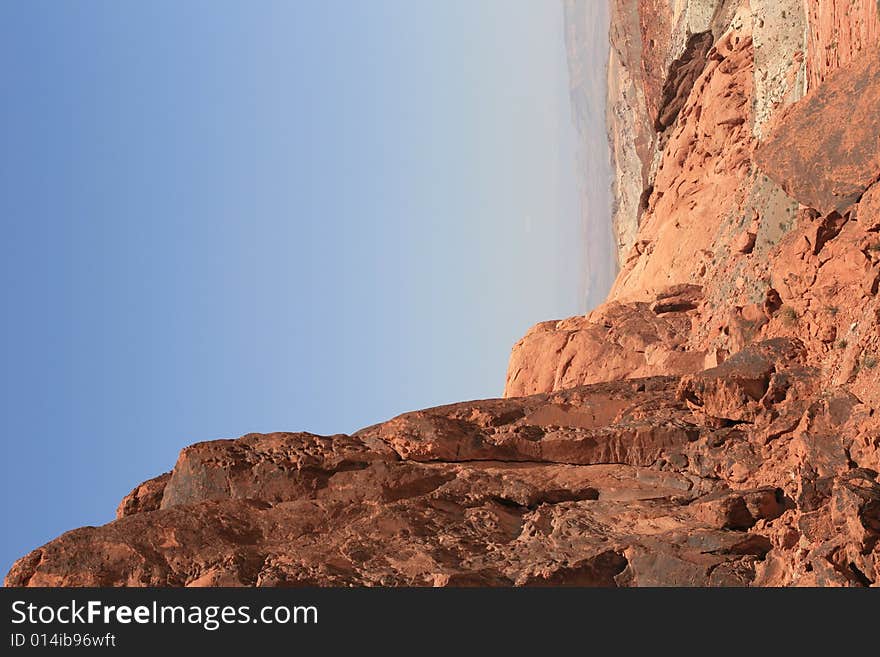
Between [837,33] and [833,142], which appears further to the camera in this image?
[837,33]

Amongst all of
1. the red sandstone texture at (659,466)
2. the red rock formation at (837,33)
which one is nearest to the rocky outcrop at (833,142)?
the red sandstone texture at (659,466)

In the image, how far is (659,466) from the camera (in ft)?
53.0

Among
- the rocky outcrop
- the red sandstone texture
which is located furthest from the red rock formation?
the rocky outcrop

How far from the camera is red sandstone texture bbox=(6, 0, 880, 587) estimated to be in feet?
42.3

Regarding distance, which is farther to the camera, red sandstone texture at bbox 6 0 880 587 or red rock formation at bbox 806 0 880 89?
red rock formation at bbox 806 0 880 89

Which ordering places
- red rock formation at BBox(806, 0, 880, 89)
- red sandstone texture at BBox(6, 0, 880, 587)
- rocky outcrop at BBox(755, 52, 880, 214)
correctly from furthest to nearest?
1. red rock formation at BBox(806, 0, 880, 89)
2. rocky outcrop at BBox(755, 52, 880, 214)
3. red sandstone texture at BBox(6, 0, 880, 587)

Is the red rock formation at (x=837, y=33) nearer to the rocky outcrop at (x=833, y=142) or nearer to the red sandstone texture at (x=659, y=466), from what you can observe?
the red sandstone texture at (x=659, y=466)

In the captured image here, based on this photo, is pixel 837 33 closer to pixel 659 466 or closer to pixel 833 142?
pixel 833 142

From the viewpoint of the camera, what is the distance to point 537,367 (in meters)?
25.5

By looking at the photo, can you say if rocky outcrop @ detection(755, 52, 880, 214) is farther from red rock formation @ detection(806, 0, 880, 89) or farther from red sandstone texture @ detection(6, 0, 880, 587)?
red rock formation @ detection(806, 0, 880, 89)

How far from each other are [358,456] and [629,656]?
25.8 feet

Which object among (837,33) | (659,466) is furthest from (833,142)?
(659,466)

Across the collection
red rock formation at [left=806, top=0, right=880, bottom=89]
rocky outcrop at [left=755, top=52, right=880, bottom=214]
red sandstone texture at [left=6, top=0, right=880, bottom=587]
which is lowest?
red sandstone texture at [left=6, top=0, right=880, bottom=587]

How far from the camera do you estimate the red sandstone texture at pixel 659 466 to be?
1288 centimetres
